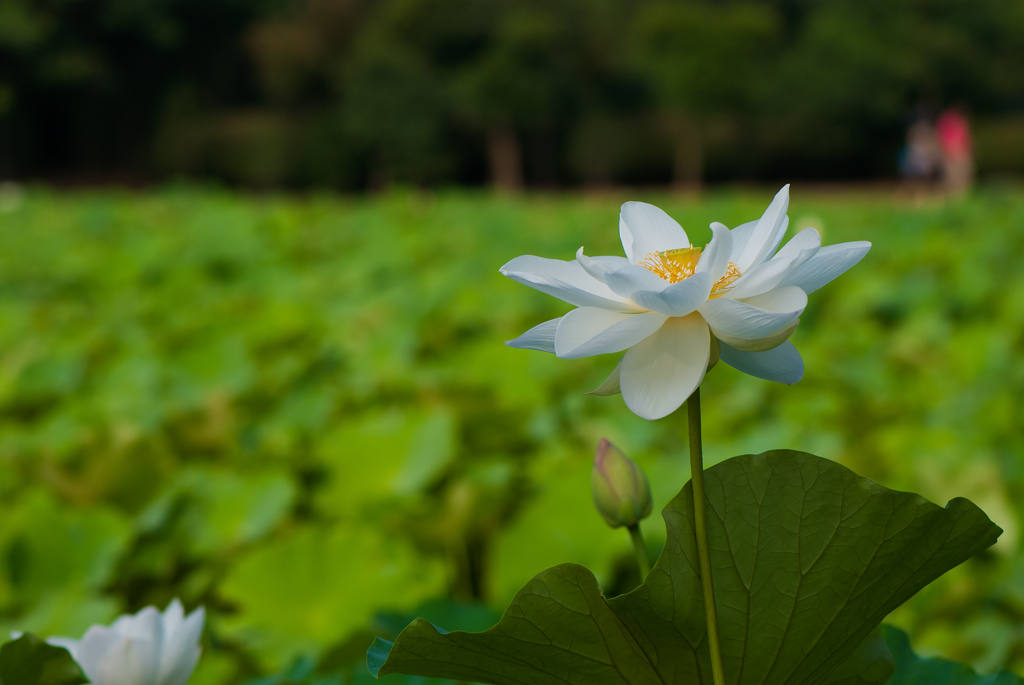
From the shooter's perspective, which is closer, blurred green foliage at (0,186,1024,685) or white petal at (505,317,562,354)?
white petal at (505,317,562,354)

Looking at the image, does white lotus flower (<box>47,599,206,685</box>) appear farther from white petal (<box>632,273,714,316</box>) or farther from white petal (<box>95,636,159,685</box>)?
white petal (<box>632,273,714,316</box>)

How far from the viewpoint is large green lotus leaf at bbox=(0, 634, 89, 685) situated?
373mm

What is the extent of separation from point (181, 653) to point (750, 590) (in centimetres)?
26

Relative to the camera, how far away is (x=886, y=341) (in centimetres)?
171

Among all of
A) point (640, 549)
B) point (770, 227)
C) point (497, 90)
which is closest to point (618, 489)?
point (640, 549)

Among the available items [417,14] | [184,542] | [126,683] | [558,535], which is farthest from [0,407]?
[417,14]

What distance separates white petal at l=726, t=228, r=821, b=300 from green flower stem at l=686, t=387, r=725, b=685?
41 millimetres

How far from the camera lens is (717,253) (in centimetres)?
32

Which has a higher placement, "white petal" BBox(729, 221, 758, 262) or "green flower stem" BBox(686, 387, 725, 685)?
"white petal" BBox(729, 221, 758, 262)

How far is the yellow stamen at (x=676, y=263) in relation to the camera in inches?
14.2

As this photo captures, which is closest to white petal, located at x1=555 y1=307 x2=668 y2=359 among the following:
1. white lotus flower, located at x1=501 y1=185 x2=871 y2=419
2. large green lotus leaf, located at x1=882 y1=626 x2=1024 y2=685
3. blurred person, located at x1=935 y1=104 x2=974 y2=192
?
white lotus flower, located at x1=501 y1=185 x2=871 y2=419

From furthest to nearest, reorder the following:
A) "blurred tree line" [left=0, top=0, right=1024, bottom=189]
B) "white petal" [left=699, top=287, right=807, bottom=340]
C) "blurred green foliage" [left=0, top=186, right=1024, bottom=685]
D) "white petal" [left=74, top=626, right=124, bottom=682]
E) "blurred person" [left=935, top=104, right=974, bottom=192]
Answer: "blurred tree line" [left=0, top=0, right=1024, bottom=189] < "blurred person" [left=935, top=104, right=974, bottom=192] < "blurred green foliage" [left=0, top=186, right=1024, bottom=685] < "white petal" [left=74, top=626, right=124, bottom=682] < "white petal" [left=699, top=287, right=807, bottom=340]

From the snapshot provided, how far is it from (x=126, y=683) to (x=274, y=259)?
7.67ft

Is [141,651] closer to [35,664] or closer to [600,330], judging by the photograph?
[35,664]
